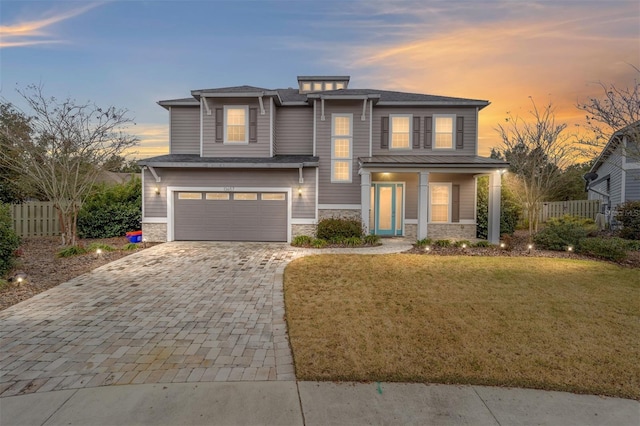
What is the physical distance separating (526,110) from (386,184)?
21.3 feet

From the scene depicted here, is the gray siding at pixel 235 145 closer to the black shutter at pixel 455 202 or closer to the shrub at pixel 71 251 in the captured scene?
the shrub at pixel 71 251

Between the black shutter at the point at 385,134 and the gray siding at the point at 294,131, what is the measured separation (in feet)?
10.0

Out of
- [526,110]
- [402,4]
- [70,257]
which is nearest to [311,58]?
[402,4]

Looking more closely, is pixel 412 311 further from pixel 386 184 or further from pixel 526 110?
pixel 526 110

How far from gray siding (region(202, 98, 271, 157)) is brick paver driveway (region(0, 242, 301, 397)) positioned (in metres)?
6.75

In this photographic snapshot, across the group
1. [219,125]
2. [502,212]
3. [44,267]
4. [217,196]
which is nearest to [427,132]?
[502,212]

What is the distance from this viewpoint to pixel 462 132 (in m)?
13.8

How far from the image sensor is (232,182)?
509 inches

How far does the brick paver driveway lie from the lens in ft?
11.0

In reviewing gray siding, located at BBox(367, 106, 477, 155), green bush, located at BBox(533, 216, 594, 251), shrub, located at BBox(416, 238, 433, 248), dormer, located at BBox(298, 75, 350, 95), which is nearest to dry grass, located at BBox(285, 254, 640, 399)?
green bush, located at BBox(533, 216, 594, 251)

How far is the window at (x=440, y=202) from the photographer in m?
14.1

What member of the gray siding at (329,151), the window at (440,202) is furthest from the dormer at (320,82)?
the window at (440,202)

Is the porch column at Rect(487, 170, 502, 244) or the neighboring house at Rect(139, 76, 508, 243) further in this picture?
the neighboring house at Rect(139, 76, 508, 243)

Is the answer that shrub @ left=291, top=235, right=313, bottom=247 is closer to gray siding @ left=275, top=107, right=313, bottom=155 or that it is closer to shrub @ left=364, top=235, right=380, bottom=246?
shrub @ left=364, top=235, right=380, bottom=246
